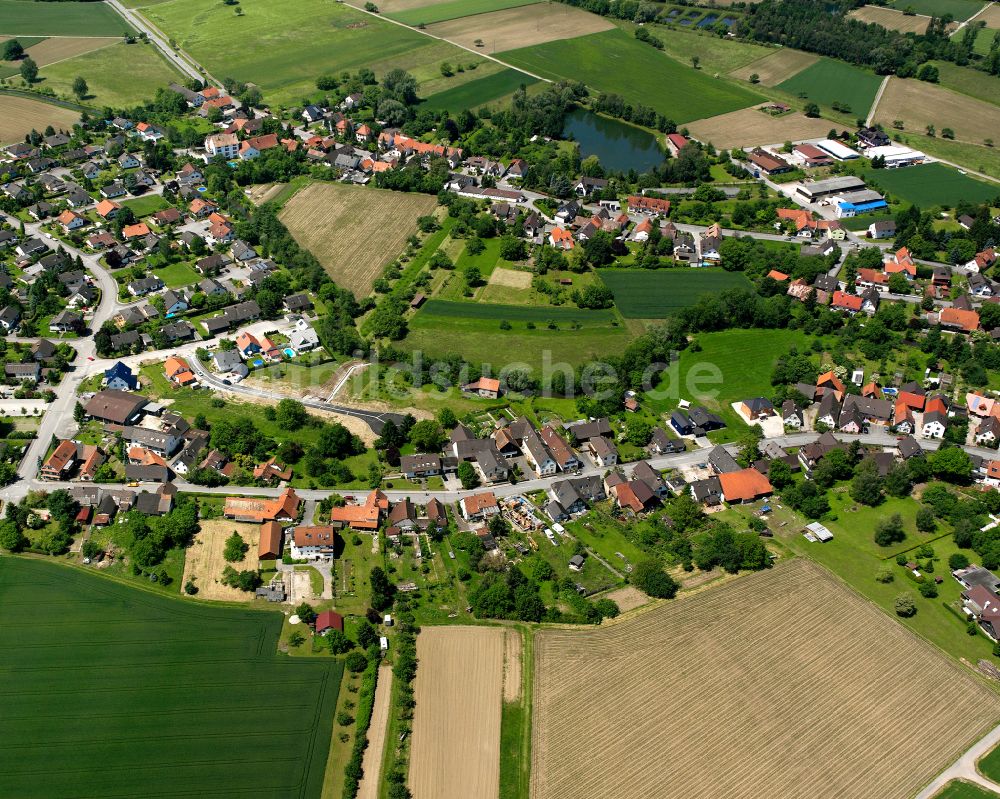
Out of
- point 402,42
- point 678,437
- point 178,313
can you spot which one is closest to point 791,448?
point 678,437

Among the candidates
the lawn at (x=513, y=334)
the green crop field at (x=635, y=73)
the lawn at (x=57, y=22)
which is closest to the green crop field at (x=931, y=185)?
the green crop field at (x=635, y=73)

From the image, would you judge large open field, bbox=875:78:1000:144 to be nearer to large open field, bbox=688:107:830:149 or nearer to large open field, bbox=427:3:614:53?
large open field, bbox=688:107:830:149

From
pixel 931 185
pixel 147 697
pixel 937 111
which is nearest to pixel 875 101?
pixel 937 111

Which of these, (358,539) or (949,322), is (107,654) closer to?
(358,539)

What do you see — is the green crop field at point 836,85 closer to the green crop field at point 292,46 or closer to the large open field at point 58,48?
the green crop field at point 292,46

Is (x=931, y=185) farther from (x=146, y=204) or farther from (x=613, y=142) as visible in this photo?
(x=146, y=204)

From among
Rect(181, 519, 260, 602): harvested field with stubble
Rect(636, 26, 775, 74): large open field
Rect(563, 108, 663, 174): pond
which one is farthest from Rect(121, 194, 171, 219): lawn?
Rect(636, 26, 775, 74): large open field
